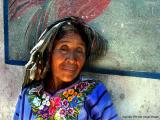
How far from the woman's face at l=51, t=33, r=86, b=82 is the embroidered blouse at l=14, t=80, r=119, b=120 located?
0.10 m

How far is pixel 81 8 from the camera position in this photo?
2.74m

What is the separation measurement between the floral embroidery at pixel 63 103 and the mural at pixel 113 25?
16cm

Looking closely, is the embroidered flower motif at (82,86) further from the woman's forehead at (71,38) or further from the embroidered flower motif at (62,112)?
the woman's forehead at (71,38)

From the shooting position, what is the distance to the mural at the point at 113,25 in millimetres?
2561

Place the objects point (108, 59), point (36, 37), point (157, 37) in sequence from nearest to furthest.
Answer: point (157, 37), point (108, 59), point (36, 37)

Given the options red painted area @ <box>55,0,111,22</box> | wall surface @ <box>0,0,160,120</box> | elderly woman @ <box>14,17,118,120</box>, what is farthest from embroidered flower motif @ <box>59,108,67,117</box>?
red painted area @ <box>55,0,111,22</box>

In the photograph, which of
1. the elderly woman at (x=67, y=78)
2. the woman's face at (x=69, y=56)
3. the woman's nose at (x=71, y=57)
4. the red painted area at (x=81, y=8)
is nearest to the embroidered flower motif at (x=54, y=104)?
the elderly woman at (x=67, y=78)

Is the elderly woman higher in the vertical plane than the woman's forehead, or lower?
lower

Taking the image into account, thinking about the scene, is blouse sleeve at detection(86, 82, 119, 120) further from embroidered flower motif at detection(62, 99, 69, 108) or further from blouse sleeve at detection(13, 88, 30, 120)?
blouse sleeve at detection(13, 88, 30, 120)

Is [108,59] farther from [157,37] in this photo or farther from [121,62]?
[157,37]

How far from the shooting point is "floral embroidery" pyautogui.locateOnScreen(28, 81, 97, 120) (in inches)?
104

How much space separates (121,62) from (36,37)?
0.58 metres

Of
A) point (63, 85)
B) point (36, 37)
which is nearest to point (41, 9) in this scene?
point (36, 37)

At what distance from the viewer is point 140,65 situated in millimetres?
2611
